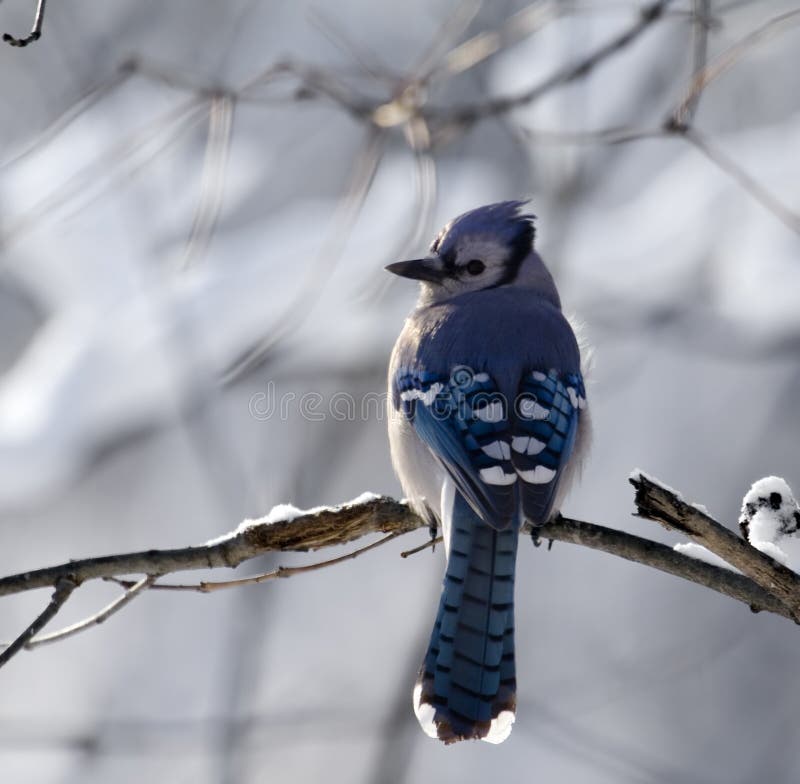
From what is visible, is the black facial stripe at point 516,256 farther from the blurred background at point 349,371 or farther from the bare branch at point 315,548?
the bare branch at point 315,548

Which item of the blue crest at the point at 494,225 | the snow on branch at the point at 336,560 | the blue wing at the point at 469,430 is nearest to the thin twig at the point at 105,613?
the snow on branch at the point at 336,560

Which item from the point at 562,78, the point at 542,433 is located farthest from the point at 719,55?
the point at 542,433

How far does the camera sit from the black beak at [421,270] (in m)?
3.39

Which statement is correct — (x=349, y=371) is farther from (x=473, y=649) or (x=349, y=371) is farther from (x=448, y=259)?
(x=473, y=649)

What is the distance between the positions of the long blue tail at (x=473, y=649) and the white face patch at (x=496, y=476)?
113mm

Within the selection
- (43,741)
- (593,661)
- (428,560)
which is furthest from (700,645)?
(43,741)

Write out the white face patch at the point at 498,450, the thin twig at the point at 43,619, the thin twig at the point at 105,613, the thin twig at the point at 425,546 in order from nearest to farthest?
the thin twig at the point at 43,619 < the thin twig at the point at 105,613 < the thin twig at the point at 425,546 < the white face patch at the point at 498,450

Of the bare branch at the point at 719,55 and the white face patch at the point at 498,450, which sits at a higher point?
the bare branch at the point at 719,55

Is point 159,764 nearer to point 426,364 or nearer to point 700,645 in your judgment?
point 700,645

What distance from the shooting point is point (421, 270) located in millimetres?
3422

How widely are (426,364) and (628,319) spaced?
2.54 m

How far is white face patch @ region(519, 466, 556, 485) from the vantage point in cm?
263

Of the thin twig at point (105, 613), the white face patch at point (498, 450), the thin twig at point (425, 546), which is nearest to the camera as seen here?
the thin twig at point (105, 613)

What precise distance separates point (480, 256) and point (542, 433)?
2.85 ft
